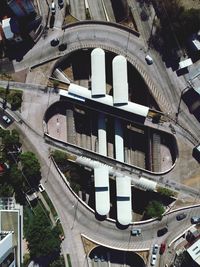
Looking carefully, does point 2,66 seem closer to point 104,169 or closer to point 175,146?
point 104,169

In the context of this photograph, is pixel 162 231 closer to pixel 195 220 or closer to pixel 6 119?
pixel 195 220

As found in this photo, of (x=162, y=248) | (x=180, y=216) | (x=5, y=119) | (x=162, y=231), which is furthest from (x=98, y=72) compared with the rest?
(x=162, y=248)

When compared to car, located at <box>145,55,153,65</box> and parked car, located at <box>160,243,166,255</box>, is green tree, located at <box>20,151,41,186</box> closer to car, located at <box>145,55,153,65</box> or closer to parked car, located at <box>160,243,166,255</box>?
parked car, located at <box>160,243,166,255</box>

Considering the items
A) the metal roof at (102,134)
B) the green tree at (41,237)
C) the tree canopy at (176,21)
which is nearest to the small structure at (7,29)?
the metal roof at (102,134)

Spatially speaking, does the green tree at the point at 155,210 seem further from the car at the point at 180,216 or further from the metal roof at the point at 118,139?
the metal roof at the point at 118,139

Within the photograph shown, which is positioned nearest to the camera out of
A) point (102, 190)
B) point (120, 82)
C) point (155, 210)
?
point (120, 82)

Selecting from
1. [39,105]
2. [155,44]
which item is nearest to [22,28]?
[39,105]

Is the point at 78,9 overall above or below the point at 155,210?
above
